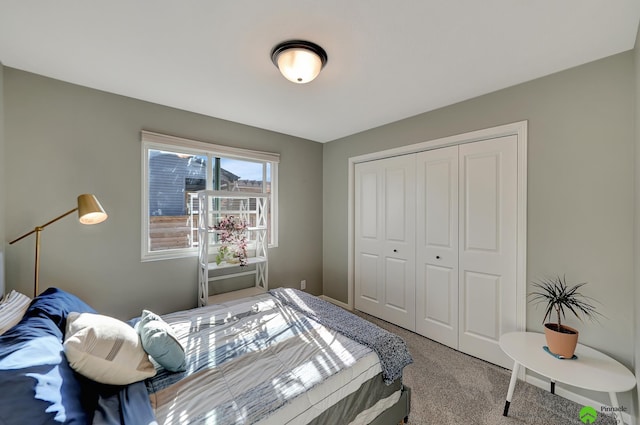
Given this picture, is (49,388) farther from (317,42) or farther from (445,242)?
(445,242)

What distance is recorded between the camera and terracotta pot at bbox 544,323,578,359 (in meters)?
1.67

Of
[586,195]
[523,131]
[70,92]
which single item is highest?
[70,92]

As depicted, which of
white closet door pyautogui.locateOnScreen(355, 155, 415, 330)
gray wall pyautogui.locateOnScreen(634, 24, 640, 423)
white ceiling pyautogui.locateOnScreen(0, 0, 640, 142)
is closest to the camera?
white ceiling pyautogui.locateOnScreen(0, 0, 640, 142)

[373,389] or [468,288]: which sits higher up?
[468,288]

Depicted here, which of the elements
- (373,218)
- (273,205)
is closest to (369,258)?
(373,218)

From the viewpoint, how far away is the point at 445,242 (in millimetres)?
2707

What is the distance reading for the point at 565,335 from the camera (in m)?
1.67

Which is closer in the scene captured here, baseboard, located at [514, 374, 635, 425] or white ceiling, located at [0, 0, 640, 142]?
white ceiling, located at [0, 0, 640, 142]

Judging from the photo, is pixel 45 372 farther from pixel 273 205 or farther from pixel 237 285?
pixel 273 205

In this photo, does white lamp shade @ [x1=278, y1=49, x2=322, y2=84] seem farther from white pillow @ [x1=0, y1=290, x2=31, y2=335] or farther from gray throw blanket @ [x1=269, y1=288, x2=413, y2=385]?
white pillow @ [x1=0, y1=290, x2=31, y2=335]

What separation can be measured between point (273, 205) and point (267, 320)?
1.78 meters

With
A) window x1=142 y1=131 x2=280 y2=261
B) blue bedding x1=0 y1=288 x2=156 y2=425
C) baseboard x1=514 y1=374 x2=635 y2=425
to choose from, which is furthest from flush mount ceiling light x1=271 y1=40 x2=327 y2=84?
baseboard x1=514 y1=374 x2=635 y2=425

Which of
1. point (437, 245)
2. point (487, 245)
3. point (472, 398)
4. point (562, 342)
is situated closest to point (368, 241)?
point (437, 245)

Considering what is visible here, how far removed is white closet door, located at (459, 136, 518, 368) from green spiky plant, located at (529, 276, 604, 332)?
19cm
